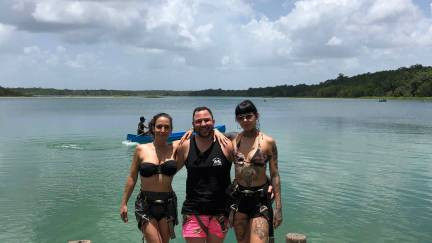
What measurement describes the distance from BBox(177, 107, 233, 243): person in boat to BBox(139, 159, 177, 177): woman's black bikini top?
0.65ft

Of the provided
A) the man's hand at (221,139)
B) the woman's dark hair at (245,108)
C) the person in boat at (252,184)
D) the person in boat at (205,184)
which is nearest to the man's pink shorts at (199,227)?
the person in boat at (205,184)

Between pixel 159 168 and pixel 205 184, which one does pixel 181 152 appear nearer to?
pixel 159 168

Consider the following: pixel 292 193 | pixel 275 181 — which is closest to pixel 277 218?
pixel 275 181

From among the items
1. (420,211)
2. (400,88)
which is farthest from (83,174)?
(400,88)

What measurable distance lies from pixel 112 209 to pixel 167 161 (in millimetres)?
10003

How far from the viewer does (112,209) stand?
1540cm

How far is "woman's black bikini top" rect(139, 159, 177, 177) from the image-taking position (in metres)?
6.08

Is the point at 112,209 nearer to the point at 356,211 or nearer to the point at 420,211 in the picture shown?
the point at 356,211

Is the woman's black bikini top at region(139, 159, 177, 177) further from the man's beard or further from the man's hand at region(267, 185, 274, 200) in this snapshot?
the man's hand at region(267, 185, 274, 200)

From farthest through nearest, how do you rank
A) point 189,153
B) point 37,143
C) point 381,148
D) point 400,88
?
1. point 400,88
2. point 37,143
3. point 381,148
4. point 189,153

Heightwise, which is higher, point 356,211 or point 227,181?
point 227,181

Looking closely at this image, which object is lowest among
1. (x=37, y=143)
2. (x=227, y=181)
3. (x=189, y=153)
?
(x=37, y=143)

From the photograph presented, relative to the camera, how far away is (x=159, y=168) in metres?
6.13

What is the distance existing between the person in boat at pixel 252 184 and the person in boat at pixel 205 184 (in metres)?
0.15
